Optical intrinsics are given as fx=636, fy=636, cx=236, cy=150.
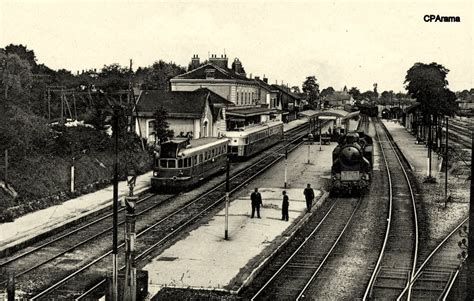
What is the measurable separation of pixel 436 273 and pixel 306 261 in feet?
12.7

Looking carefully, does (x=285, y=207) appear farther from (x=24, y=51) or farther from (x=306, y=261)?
(x=24, y=51)

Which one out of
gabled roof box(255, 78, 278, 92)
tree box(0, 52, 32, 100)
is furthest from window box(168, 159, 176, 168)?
gabled roof box(255, 78, 278, 92)

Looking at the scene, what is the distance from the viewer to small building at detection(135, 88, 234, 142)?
49.9 meters

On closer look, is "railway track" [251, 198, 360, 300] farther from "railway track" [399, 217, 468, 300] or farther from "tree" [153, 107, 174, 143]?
"tree" [153, 107, 174, 143]

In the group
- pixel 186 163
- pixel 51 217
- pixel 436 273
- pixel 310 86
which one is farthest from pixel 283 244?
pixel 310 86

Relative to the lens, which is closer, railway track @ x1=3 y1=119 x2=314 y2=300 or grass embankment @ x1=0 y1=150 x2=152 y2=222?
railway track @ x1=3 y1=119 x2=314 y2=300

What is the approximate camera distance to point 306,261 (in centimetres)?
1989

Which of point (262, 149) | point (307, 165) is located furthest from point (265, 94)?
point (307, 165)

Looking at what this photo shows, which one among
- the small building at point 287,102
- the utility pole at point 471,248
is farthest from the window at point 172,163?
the small building at point 287,102

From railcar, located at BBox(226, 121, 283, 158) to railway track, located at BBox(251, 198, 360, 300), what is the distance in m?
18.5

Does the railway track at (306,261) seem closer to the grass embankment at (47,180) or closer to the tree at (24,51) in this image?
the grass embankment at (47,180)

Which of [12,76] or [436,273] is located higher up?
[12,76]

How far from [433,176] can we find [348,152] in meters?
10.7

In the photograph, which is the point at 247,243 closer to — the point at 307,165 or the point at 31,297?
the point at 31,297
